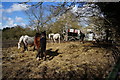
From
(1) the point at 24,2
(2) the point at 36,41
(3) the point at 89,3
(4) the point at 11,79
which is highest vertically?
(3) the point at 89,3

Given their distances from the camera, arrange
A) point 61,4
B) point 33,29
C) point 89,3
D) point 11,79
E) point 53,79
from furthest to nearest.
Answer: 1. point 33,29
2. point 89,3
3. point 61,4
4. point 11,79
5. point 53,79

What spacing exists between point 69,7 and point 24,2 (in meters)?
2.50

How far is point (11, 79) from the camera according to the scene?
13.0ft

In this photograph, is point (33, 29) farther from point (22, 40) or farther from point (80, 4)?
point (80, 4)

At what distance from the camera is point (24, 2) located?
4680mm

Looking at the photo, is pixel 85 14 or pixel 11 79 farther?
pixel 85 14

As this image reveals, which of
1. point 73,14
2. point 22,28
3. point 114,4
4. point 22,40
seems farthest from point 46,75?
point 22,28

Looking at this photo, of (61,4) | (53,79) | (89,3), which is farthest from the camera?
(89,3)

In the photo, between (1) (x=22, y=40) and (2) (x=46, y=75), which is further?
(1) (x=22, y=40)

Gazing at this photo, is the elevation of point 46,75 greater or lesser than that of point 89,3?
lesser

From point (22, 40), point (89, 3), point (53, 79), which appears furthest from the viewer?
point (22, 40)

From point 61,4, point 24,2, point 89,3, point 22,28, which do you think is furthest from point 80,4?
point 22,28

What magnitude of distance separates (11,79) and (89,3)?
574 cm

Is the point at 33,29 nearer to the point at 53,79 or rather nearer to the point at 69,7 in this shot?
the point at 69,7
